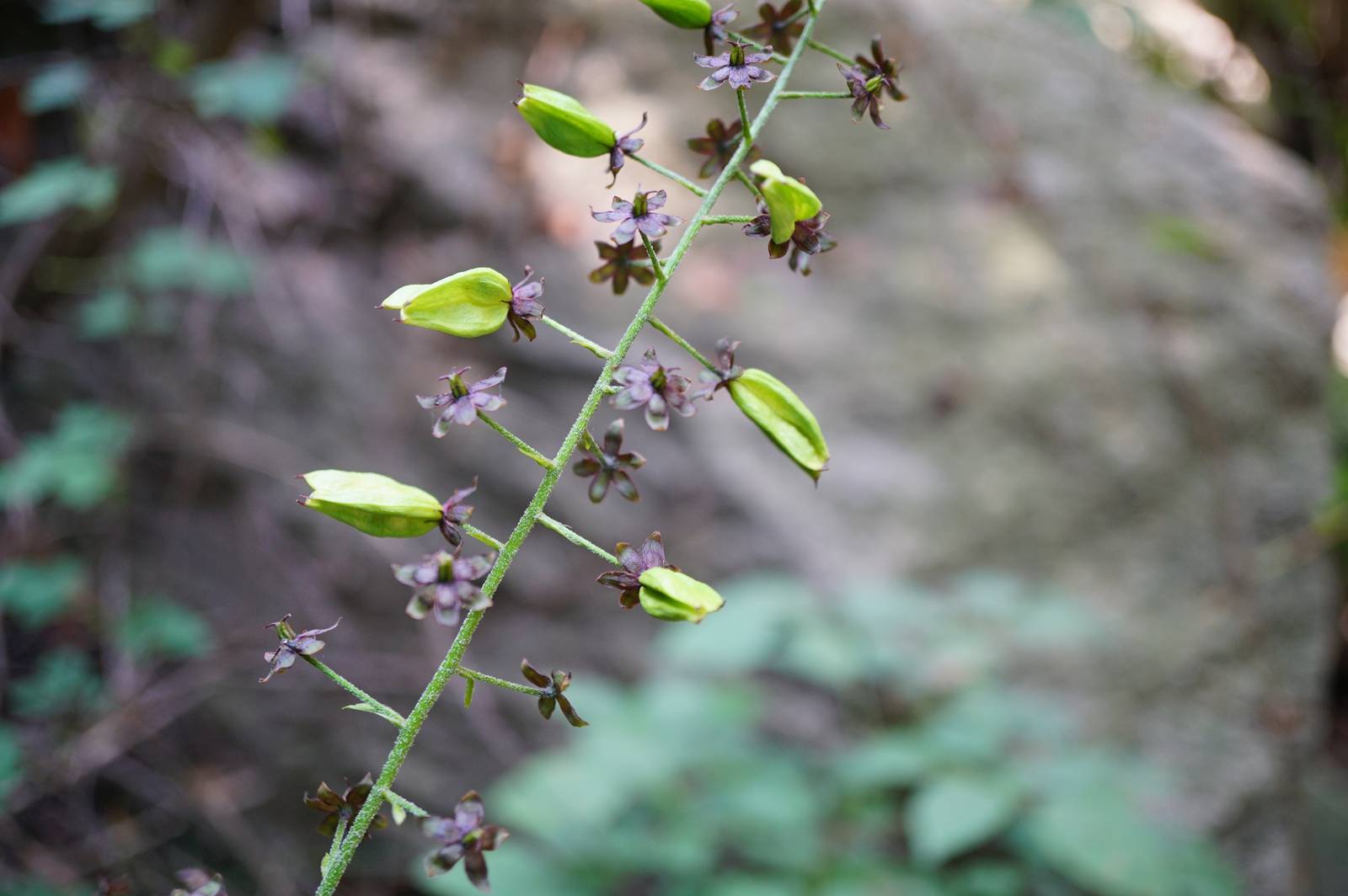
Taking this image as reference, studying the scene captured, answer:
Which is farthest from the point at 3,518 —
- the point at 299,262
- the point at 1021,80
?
the point at 1021,80

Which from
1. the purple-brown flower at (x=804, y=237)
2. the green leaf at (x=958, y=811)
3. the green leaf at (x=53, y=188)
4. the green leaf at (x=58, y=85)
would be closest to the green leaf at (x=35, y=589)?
the green leaf at (x=53, y=188)

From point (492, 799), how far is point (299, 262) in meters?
1.41

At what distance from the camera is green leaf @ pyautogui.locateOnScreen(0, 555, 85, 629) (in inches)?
72.7

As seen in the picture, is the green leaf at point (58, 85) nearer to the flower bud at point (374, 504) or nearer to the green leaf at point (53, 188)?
the green leaf at point (53, 188)

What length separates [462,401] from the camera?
0.47 meters

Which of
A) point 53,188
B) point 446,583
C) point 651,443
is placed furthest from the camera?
point 651,443

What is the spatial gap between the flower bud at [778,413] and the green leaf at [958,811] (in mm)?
1048

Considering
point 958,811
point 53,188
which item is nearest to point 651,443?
point 958,811

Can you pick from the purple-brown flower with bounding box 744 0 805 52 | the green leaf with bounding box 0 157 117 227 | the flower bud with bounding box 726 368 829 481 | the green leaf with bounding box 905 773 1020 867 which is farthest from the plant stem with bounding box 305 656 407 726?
the green leaf with bounding box 0 157 117 227

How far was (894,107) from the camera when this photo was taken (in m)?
2.52

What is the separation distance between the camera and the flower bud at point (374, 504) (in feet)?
1.59

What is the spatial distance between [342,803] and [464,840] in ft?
0.22

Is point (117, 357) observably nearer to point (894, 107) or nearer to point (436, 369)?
point (436, 369)

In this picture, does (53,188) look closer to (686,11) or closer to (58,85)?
(58,85)
